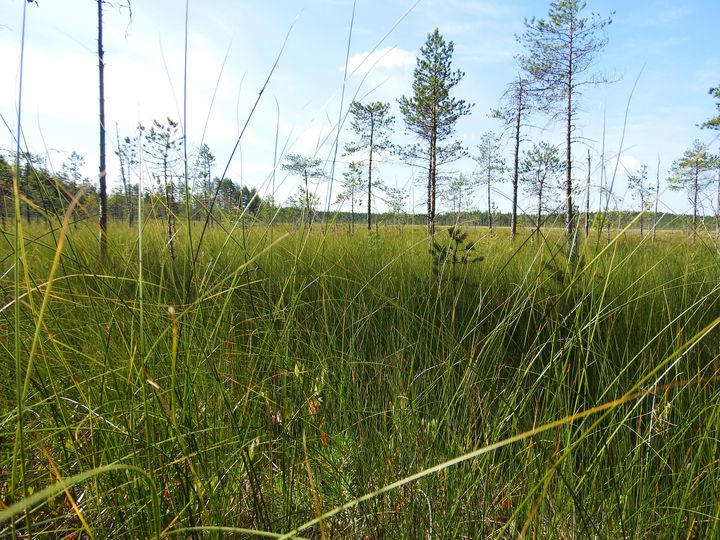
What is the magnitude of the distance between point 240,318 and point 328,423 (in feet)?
3.48

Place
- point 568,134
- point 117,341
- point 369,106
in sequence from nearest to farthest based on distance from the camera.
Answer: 1. point 117,341
2. point 568,134
3. point 369,106

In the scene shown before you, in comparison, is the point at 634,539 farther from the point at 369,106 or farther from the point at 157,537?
the point at 369,106

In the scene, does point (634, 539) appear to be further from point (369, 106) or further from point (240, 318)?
point (369, 106)

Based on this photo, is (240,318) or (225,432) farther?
(240,318)

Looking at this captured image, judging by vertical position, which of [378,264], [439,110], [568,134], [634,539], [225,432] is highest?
[439,110]

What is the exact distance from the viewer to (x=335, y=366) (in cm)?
158

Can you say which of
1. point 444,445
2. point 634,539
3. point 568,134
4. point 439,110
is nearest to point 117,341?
point 444,445

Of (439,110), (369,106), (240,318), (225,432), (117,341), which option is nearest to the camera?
(225,432)

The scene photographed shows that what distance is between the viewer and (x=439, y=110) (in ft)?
64.4

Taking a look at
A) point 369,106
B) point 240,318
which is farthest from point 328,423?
point 369,106

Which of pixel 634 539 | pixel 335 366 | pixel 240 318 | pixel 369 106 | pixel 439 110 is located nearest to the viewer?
pixel 634 539

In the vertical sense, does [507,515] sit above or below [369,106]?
→ below

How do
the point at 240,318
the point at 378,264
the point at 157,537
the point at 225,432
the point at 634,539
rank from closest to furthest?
the point at 157,537 → the point at 634,539 → the point at 225,432 → the point at 240,318 → the point at 378,264

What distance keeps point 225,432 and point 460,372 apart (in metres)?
0.89
